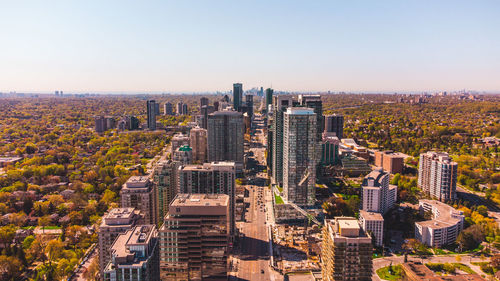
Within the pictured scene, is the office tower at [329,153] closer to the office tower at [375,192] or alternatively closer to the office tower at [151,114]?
the office tower at [375,192]

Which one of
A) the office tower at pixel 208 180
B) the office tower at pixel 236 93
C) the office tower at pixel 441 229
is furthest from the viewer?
the office tower at pixel 236 93

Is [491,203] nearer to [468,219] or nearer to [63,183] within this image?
[468,219]

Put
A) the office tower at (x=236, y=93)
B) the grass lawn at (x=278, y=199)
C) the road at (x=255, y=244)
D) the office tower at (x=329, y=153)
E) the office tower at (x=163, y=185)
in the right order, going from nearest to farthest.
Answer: the road at (x=255, y=244) → the office tower at (x=163, y=185) → the grass lawn at (x=278, y=199) → the office tower at (x=329, y=153) → the office tower at (x=236, y=93)

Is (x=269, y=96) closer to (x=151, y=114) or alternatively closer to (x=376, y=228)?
(x=151, y=114)

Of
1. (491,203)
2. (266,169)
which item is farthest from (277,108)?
(491,203)

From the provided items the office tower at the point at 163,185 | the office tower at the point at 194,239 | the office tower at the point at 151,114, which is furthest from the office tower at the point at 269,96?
the office tower at the point at 194,239

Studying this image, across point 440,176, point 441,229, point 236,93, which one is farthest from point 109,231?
point 236,93
